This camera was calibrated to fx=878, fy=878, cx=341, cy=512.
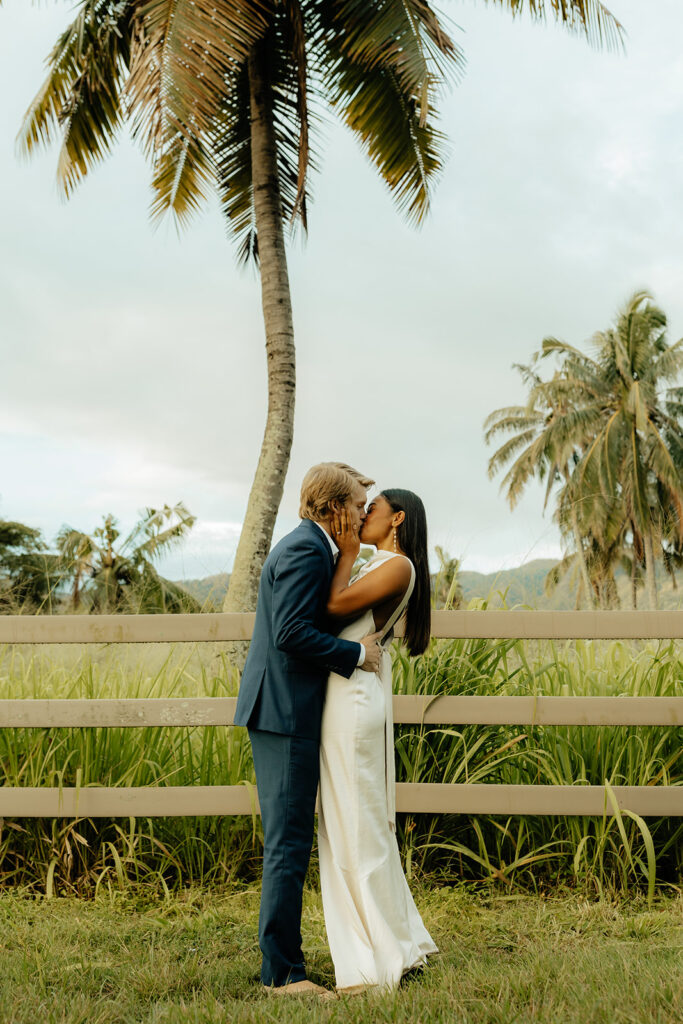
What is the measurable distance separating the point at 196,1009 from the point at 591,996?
3.99 ft

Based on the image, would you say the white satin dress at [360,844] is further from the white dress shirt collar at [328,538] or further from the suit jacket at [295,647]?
the white dress shirt collar at [328,538]

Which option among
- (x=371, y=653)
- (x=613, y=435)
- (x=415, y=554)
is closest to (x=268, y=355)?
(x=415, y=554)

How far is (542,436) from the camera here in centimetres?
3856

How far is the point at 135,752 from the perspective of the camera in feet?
14.5

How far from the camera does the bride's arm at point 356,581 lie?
3051mm

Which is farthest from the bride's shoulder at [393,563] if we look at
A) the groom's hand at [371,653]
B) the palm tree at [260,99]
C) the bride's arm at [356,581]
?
the palm tree at [260,99]

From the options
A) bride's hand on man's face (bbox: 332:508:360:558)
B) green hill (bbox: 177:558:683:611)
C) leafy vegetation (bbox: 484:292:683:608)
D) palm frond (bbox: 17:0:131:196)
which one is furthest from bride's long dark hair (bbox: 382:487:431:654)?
leafy vegetation (bbox: 484:292:683:608)

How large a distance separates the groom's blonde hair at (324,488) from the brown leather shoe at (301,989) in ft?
5.19

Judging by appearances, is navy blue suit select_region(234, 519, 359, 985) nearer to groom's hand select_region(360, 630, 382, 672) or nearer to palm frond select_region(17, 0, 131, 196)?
groom's hand select_region(360, 630, 382, 672)

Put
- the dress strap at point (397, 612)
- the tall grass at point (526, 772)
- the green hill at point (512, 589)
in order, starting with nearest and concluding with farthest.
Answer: the dress strap at point (397, 612) → the tall grass at point (526, 772) → the green hill at point (512, 589)

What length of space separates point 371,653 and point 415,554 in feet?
1.40

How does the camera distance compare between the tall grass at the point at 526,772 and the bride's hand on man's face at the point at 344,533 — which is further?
the tall grass at the point at 526,772

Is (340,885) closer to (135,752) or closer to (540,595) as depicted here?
(135,752)

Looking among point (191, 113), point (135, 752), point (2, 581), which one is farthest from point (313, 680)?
point (191, 113)
